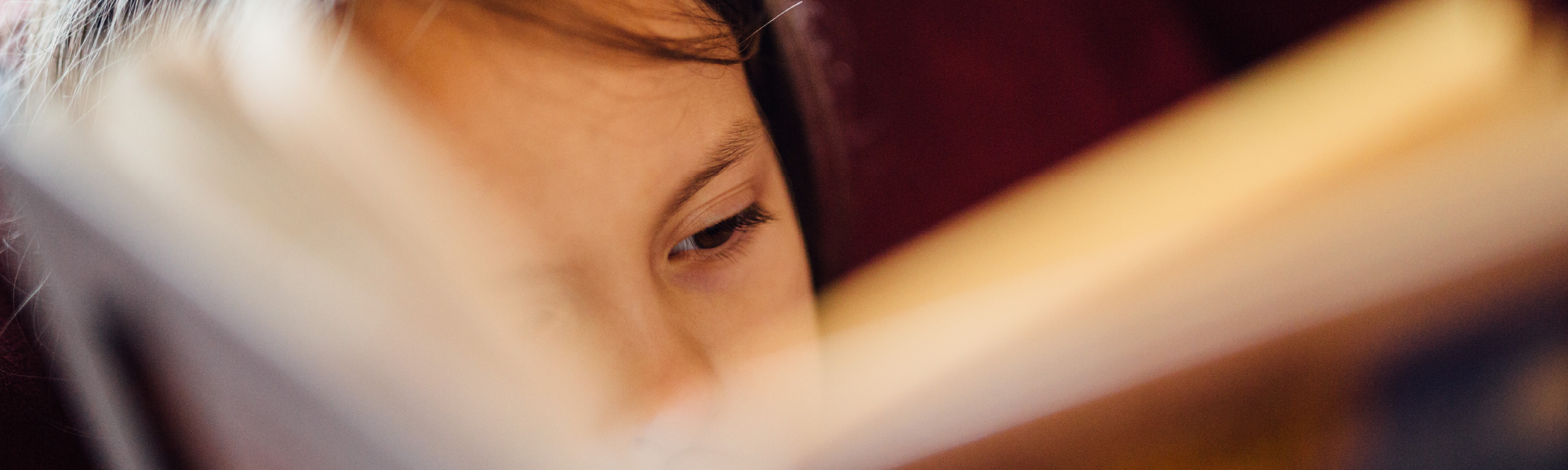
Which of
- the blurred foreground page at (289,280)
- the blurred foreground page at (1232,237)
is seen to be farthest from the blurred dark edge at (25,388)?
the blurred foreground page at (1232,237)

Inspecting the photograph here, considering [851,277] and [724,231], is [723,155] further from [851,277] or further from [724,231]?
[851,277]

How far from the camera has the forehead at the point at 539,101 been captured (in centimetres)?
15

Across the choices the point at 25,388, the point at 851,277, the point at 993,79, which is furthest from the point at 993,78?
the point at 25,388

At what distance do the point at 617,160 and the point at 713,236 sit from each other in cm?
6

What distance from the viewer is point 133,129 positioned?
6.1 inches

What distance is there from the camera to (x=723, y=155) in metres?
0.20

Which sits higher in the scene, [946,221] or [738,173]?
[946,221]

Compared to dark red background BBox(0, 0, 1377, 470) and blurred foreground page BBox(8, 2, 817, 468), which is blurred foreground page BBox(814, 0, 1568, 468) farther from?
blurred foreground page BBox(8, 2, 817, 468)

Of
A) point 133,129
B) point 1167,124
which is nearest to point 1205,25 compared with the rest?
point 1167,124

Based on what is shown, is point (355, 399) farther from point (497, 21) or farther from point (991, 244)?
point (991, 244)

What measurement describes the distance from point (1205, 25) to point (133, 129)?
1.50 feet

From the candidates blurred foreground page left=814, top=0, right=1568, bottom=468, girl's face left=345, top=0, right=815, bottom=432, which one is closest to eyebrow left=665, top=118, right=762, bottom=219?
girl's face left=345, top=0, right=815, bottom=432

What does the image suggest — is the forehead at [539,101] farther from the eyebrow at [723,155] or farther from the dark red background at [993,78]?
the dark red background at [993,78]

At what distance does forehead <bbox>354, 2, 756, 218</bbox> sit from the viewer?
0.15 meters
